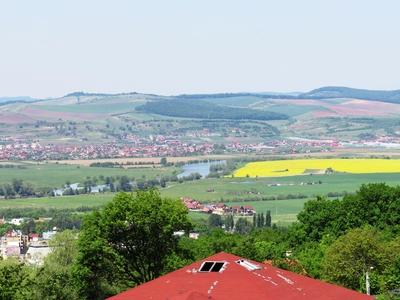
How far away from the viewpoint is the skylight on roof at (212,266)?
33.2 metres

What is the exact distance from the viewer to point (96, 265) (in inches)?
1736

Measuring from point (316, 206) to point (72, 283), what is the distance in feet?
90.7

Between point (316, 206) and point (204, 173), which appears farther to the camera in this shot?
point (204, 173)

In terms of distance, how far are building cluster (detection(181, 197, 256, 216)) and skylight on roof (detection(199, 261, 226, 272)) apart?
88.9 m

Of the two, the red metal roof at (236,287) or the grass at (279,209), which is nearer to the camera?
the red metal roof at (236,287)

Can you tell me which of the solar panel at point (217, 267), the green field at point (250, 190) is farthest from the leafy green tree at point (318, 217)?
the green field at point (250, 190)

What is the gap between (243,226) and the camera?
104 meters

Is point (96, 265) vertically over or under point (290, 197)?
over

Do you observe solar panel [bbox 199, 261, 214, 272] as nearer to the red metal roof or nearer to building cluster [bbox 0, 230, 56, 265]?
the red metal roof

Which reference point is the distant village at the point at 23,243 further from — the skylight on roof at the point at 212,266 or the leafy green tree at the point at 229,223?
the skylight on roof at the point at 212,266

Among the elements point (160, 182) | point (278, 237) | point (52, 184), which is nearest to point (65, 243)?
point (278, 237)

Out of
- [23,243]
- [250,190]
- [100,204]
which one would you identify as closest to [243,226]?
[23,243]

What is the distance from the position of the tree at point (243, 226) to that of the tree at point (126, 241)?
5563cm

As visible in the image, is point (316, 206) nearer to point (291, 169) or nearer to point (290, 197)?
point (290, 197)
